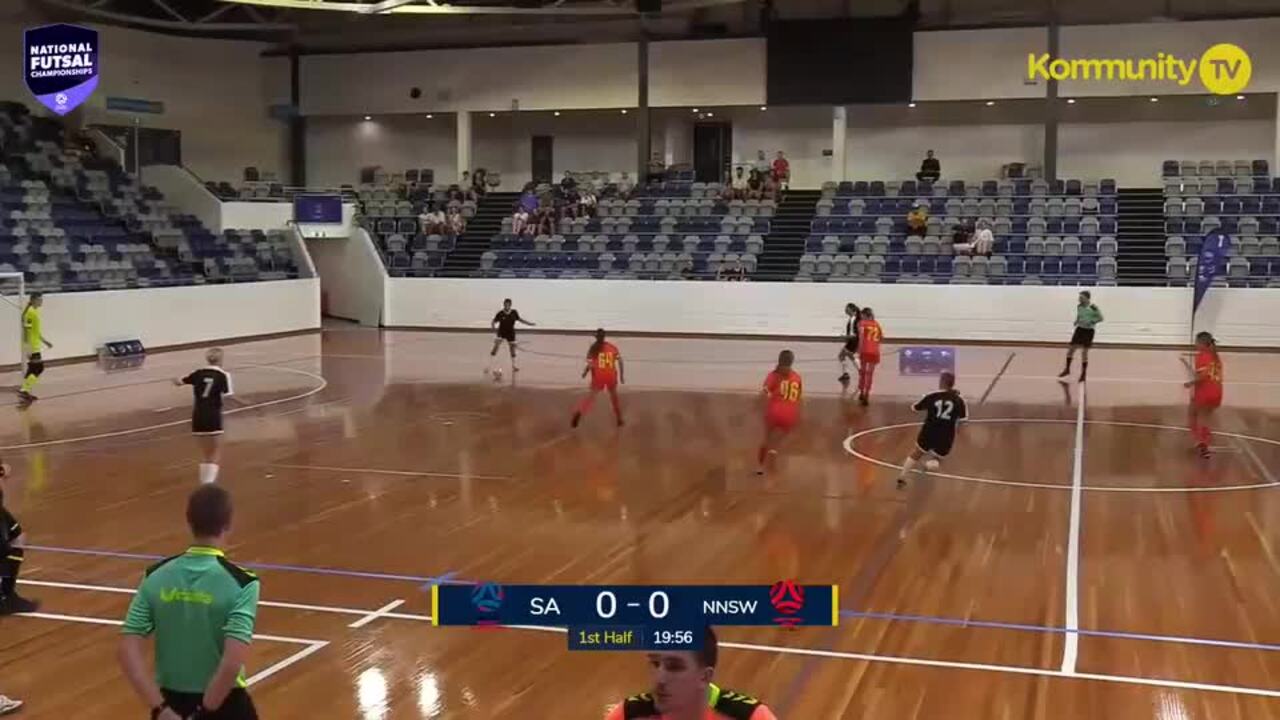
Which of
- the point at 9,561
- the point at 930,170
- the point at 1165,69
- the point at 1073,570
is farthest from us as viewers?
the point at 930,170

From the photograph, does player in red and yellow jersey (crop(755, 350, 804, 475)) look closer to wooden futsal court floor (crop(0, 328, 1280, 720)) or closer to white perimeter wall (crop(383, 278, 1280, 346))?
wooden futsal court floor (crop(0, 328, 1280, 720))

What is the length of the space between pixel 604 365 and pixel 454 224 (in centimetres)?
2301

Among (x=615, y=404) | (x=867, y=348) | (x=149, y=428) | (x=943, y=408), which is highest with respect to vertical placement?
(x=867, y=348)

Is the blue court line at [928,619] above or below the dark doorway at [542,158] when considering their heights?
below

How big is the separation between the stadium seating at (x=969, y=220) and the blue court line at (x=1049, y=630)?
84.2 ft

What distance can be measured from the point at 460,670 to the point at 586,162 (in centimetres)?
3731

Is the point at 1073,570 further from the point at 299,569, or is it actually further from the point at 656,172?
the point at 656,172

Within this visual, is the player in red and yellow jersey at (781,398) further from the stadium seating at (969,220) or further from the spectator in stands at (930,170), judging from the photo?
Result: the spectator in stands at (930,170)

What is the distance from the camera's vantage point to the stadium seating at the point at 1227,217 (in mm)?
32031

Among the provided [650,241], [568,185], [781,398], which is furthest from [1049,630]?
[568,185]

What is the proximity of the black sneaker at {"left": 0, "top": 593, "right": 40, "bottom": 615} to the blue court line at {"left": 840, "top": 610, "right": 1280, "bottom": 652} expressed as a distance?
5951mm

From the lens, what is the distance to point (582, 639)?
2.83 meters

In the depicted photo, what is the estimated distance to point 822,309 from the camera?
34406 mm

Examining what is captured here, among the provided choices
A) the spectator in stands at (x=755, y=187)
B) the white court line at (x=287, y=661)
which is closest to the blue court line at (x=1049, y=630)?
the white court line at (x=287, y=661)
